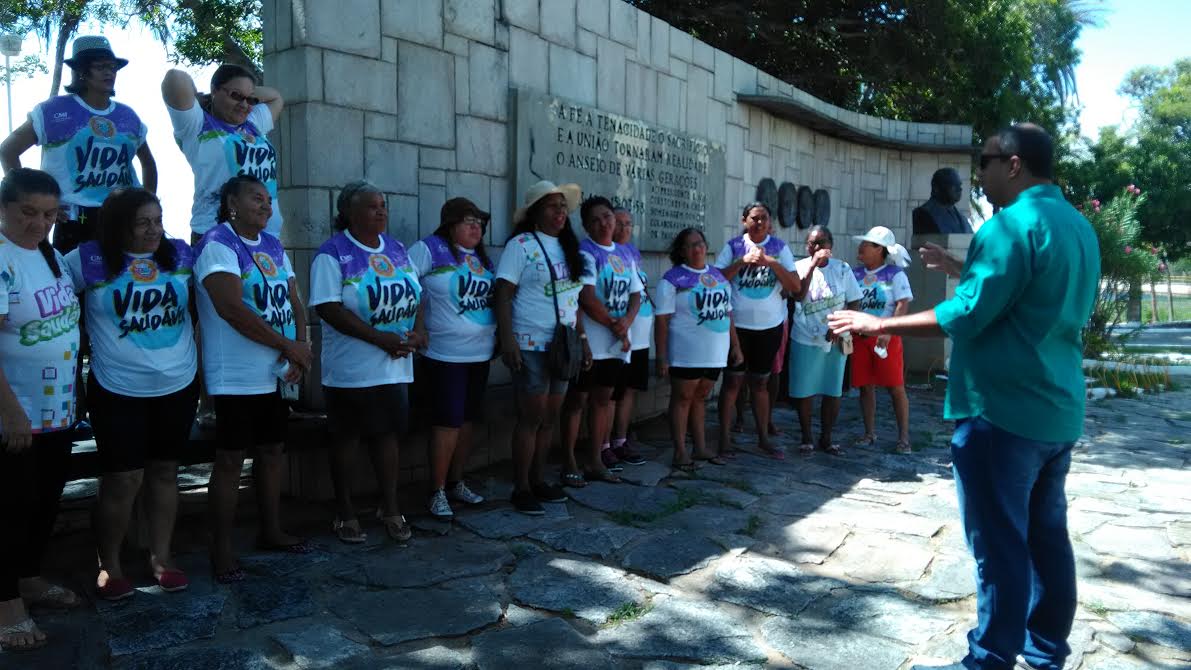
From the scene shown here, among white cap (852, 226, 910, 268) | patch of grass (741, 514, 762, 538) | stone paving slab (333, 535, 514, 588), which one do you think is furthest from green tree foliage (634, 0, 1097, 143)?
stone paving slab (333, 535, 514, 588)

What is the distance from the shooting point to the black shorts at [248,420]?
3.59m

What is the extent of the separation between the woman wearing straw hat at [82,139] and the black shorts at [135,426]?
3.05 feet

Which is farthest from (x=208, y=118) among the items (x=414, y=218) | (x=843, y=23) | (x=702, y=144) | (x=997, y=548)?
(x=843, y=23)

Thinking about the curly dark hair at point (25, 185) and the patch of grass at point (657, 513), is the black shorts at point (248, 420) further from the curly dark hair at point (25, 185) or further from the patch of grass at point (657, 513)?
the patch of grass at point (657, 513)

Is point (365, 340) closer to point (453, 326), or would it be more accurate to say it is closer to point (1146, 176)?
point (453, 326)

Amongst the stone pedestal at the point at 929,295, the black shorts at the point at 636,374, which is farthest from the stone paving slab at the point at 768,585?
the stone pedestal at the point at 929,295

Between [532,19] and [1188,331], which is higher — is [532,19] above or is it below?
above

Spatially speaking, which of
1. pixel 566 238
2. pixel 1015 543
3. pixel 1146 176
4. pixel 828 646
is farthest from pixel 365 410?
pixel 1146 176

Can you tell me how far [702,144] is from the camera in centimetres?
784

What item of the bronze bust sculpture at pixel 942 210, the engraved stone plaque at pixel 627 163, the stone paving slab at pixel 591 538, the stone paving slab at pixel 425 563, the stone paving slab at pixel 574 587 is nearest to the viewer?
the stone paving slab at pixel 574 587

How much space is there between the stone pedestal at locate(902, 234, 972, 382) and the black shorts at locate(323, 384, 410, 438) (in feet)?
24.5

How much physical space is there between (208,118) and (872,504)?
4003mm

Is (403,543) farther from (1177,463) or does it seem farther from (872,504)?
(1177,463)

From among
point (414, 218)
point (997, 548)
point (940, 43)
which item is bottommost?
point (997, 548)
